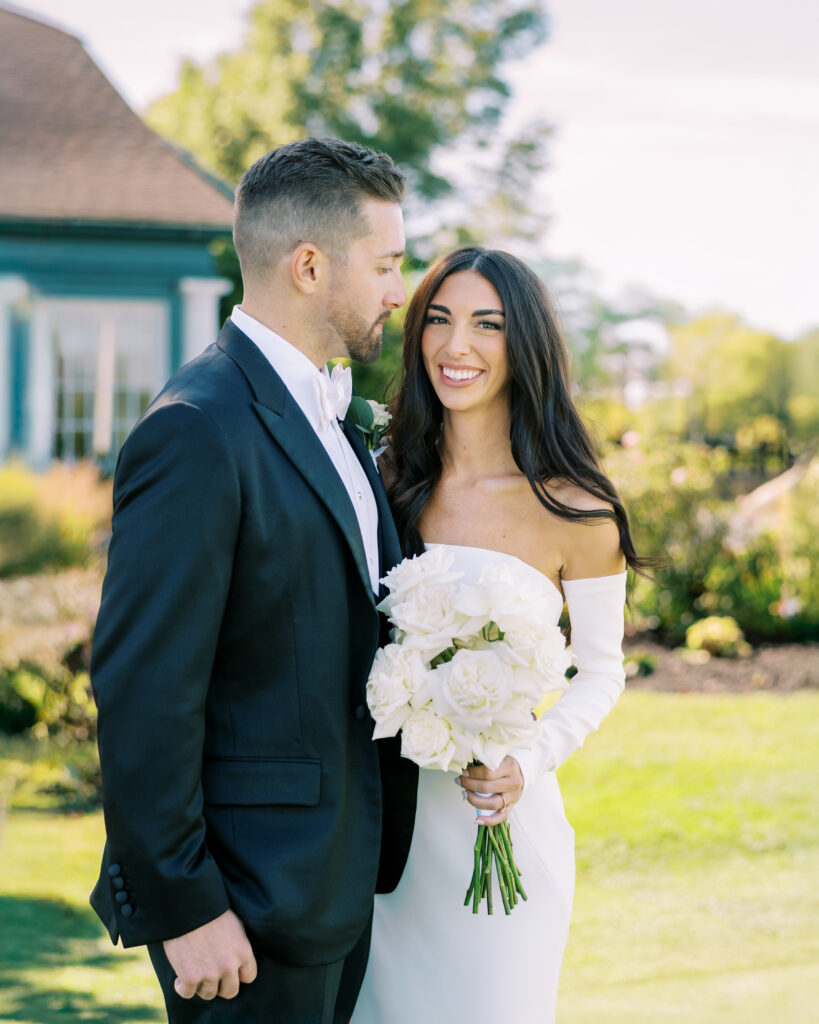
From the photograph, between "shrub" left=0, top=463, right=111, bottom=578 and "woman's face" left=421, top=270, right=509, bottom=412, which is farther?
"shrub" left=0, top=463, right=111, bottom=578

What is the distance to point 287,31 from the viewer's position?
27734 mm

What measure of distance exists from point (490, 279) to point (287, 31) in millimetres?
27017

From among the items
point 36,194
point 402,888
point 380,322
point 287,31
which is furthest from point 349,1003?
point 287,31

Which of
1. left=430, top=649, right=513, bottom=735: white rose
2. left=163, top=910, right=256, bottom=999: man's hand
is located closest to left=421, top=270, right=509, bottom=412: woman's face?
left=430, top=649, right=513, bottom=735: white rose

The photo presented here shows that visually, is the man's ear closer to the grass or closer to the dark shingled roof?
the grass

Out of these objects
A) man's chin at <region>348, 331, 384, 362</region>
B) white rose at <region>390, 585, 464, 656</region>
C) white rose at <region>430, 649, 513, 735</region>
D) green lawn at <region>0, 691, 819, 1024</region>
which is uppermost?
man's chin at <region>348, 331, 384, 362</region>

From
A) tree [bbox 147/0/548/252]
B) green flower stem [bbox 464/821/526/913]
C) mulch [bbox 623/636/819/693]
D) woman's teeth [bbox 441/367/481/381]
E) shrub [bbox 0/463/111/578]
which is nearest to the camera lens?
green flower stem [bbox 464/821/526/913]

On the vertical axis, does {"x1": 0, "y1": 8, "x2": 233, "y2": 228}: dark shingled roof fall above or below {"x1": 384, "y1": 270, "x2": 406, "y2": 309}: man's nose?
above

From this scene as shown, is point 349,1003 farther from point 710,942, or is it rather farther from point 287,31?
point 287,31

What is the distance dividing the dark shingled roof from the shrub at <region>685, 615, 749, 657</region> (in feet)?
28.2

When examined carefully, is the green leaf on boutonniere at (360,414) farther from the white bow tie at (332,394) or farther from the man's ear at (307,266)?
the man's ear at (307,266)

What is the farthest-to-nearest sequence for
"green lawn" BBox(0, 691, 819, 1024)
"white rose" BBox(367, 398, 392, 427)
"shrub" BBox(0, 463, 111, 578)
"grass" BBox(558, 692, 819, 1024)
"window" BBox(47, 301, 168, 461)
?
"window" BBox(47, 301, 168, 461) → "shrub" BBox(0, 463, 111, 578) → "grass" BBox(558, 692, 819, 1024) → "green lawn" BBox(0, 691, 819, 1024) → "white rose" BBox(367, 398, 392, 427)

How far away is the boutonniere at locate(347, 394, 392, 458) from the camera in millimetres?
3131

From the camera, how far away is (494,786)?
2734mm
